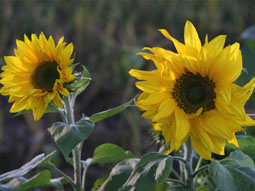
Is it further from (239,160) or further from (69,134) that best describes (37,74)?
(239,160)

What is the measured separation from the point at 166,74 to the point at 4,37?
2325 millimetres

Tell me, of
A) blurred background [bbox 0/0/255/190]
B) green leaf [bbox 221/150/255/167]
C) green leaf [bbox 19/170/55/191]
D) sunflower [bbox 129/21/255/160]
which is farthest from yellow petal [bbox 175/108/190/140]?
blurred background [bbox 0/0/255/190]

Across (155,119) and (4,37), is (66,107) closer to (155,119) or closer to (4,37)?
(155,119)

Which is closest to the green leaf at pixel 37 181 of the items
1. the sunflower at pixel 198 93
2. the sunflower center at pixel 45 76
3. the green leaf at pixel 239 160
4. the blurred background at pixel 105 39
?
the sunflower center at pixel 45 76

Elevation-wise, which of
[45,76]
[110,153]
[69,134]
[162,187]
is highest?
[45,76]

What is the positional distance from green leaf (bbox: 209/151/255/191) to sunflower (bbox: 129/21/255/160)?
1.3 inches

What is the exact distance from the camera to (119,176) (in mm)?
1022

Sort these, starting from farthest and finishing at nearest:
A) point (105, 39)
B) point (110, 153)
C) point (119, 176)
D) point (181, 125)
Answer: point (105, 39)
point (110, 153)
point (119, 176)
point (181, 125)

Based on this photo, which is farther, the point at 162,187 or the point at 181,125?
the point at 162,187

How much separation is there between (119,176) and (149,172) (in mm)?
91

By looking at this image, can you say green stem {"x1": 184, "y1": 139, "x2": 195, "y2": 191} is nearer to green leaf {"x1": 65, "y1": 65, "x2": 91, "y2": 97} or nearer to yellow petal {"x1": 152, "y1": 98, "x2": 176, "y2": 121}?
yellow petal {"x1": 152, "y1": 98, "x2": 176, "y2": 121}

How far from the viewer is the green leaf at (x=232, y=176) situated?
907 mm

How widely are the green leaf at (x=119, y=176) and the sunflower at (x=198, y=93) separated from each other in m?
0.13

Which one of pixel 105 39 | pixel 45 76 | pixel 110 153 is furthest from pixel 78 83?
pixel 105 39
